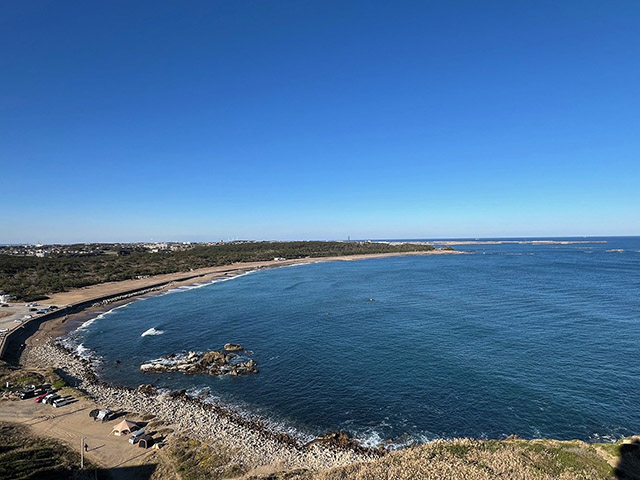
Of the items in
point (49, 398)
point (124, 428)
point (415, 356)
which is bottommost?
point (415, 356)

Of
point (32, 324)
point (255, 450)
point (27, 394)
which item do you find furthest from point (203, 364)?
point (32, 324)

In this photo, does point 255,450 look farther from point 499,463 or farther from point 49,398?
point 49,398

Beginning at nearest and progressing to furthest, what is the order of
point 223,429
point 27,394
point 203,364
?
point 223,429
point 27,394
point 203,364

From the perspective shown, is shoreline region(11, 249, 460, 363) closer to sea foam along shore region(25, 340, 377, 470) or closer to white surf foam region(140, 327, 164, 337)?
white surf foam region(140, 327, 164, 337)

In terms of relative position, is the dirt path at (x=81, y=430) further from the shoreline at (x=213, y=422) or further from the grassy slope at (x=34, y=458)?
the shoreline at (x=213, y=422)

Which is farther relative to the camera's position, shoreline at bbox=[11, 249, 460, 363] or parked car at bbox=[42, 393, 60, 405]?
shoreline at bbox=[11, 249, 460, 363]

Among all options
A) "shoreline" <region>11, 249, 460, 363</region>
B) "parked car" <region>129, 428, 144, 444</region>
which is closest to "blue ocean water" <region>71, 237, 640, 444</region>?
"shoreline" <region>11, 249, 460, 363</region>
